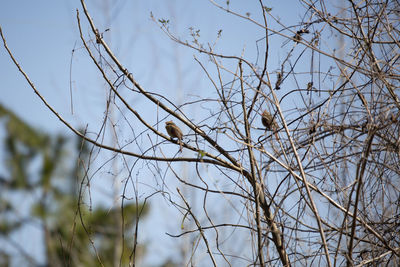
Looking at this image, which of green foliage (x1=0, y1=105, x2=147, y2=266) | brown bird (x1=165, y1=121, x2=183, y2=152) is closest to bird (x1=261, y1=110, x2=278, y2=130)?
brown bird (x1=165, y1=121, x2=183, y2=152)

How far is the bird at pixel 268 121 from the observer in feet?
6.42

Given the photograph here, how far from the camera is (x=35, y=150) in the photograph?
32.0 feet

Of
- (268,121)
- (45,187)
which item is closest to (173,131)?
(268,121)

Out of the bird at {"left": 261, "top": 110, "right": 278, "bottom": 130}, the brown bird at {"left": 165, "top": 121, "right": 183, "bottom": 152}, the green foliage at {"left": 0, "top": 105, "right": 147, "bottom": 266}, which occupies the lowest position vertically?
the bird at {"left": 261, "top": 110, "right": 278, "bottom": 130}

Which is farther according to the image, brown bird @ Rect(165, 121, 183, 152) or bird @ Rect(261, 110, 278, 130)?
brown bird @ Rect(165, 121, 183, 152)

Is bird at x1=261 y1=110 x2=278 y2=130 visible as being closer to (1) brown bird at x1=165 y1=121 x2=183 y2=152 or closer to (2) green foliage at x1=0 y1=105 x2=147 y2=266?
(1) brown bird at x1=165 y1=121 x2=183 y2=152

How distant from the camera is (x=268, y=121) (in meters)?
2.04

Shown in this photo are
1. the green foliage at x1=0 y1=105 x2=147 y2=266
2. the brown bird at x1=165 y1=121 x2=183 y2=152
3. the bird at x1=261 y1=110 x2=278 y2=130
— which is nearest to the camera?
the bird at x1=261 y1=110 x2=278 y2=130

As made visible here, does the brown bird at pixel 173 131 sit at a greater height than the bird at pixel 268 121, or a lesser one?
greater

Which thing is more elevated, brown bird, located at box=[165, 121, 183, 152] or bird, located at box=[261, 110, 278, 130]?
brown bird, located at box=[165, 121, 183, 152]

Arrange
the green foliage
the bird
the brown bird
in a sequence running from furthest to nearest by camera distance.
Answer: the green foliage → the brown bird → the bird

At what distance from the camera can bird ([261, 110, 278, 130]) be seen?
6.42ft

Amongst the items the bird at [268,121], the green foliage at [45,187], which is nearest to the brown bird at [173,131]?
the bird at [268,121]

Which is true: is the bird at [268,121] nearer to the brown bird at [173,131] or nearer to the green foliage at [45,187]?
the brown bird at [173,131]
